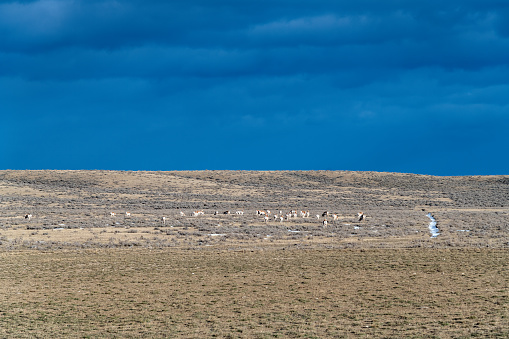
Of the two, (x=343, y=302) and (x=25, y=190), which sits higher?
(x=25, y=190)

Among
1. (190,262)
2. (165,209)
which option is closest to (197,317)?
(190,262)

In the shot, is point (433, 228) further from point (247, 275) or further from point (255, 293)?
point (255, 293)

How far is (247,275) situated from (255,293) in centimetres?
322

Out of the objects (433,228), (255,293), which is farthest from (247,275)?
(433,228)

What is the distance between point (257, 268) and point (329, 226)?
728 inches

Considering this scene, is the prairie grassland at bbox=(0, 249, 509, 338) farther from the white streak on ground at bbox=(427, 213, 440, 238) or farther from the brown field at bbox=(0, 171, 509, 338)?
the white streak on ground at bbox=(427, 213, 440, 238)

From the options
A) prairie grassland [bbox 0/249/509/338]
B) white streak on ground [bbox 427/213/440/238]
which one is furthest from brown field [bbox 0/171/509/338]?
white streak on ground [bbox 427/213/440/238]

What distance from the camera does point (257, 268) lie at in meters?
23.5

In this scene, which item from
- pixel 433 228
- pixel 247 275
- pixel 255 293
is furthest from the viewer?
pixel 433 228

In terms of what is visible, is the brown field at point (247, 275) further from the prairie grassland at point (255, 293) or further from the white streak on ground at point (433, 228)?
the white streak on ground at point (433, 228)

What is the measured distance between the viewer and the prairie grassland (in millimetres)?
14258

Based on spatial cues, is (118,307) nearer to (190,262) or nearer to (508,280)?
(190,262)

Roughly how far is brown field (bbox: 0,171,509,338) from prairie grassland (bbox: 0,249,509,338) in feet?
0.17

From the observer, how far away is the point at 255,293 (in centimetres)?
1867
